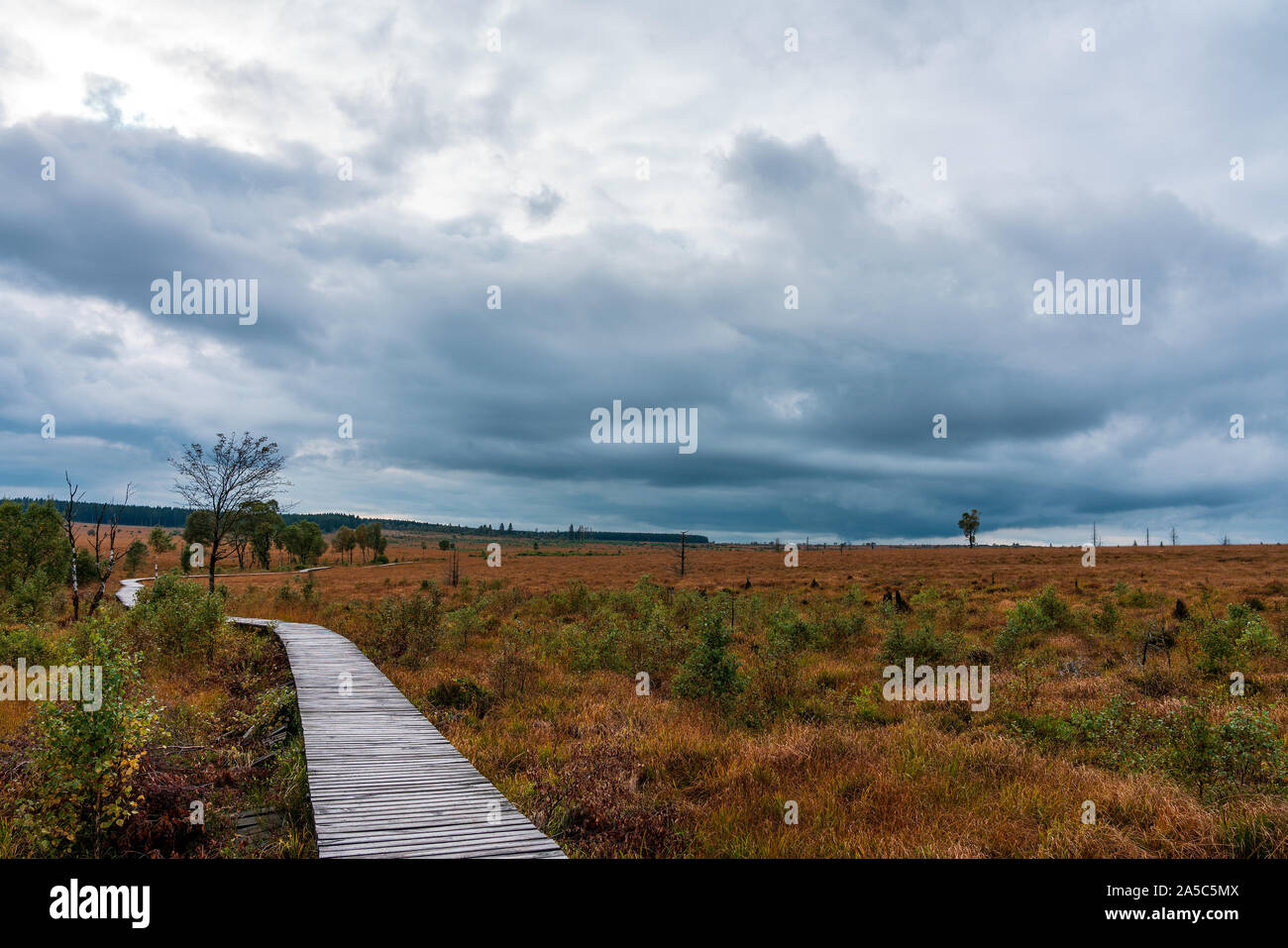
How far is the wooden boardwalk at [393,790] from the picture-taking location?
4.99 metres

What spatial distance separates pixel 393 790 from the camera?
20.5 ft

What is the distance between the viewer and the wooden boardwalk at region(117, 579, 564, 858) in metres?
4.99

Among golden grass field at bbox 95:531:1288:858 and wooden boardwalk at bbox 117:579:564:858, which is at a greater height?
wooden boardwalk at bbox 117:579:564:858

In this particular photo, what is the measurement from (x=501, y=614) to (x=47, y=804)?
1839 cm

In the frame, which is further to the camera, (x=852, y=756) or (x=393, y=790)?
(x=852, y=756)

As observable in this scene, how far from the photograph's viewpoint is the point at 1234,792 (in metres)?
6.58

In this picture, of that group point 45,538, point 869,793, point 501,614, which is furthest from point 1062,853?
point 45,538

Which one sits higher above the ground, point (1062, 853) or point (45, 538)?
point (45, 538)

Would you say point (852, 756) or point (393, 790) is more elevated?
point (393, 790)

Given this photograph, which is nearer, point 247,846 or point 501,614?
point 247,846

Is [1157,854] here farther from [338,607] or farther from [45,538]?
[45,538]

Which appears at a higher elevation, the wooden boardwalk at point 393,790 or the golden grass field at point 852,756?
the wooden boardwalk at point 393,790

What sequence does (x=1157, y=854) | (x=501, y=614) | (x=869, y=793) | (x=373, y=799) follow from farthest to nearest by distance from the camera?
(x=501, y=614) < (x=869, y=793) < (x=373, y=799) < (x=1157, y=854)
